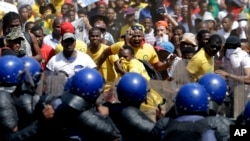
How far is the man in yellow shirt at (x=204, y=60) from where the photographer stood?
45.3 ft

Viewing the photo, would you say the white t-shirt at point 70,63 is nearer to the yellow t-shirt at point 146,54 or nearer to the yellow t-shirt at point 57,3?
the yellow t-shirt at point 146,54

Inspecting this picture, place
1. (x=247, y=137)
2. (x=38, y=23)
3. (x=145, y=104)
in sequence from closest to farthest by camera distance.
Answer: (x=247, y=137) → (x=145, y=104) → (x=38, y=23)

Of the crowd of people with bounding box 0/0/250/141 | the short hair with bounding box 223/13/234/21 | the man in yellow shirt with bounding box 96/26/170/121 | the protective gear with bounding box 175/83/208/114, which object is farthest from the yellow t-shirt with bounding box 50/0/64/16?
the protective gear with bounding box 175/83/208/114

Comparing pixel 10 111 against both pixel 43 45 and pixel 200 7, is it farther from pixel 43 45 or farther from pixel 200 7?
pixel 200 7

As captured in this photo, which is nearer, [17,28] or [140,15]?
[17,28]

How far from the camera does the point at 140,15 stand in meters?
19.1

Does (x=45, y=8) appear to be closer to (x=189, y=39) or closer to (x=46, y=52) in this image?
(x=46, y=52)

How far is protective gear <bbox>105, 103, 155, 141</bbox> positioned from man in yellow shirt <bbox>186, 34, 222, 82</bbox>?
2.80 m

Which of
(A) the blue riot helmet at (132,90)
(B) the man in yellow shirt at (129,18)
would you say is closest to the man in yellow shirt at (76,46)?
(B) the man in yellow shirt at (129,18)

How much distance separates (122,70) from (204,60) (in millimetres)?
1120

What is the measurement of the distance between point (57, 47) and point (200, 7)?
226 inches

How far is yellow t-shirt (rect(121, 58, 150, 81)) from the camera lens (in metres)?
13.9

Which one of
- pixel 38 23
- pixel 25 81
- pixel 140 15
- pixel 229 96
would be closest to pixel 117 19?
pixel 140 15

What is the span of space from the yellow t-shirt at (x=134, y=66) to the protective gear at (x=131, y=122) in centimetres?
285
